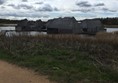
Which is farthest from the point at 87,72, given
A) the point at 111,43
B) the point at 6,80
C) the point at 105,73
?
the point at 111,43

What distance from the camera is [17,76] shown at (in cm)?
947

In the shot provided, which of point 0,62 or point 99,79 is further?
point 0,62

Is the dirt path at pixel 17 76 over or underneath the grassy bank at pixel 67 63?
underneath

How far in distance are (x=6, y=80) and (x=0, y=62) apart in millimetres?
3776

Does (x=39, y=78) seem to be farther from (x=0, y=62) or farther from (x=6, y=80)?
(x=0, y=62)

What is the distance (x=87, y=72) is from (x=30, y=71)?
2.16 m

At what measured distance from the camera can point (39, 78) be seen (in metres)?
9.15

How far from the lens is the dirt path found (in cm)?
882

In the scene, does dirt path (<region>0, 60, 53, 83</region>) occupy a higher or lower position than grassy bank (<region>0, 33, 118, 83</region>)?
lower

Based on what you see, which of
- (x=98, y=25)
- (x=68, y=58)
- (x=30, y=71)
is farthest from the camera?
(x=98, y=25)

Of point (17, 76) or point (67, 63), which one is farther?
point (67, 63)

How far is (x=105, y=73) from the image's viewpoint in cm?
928

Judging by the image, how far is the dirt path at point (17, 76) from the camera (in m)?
8.82

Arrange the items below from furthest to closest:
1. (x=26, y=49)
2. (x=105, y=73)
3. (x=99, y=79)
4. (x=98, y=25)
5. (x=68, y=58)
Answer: (x=98, y=25), (x=26, y=49), (x=68, y=58), (x=105, y=73), (x=99, y=79)
